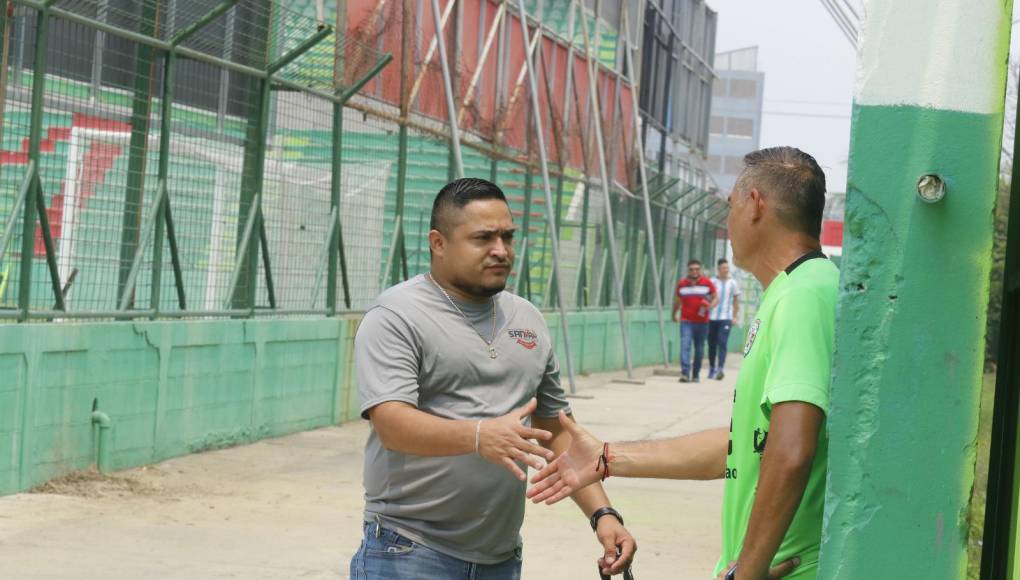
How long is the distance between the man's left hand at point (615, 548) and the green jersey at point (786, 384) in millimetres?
810

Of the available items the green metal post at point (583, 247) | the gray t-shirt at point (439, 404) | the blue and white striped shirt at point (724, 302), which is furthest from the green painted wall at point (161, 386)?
the blue and white striped shirt at point (724, 302)

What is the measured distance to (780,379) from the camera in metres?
3.34

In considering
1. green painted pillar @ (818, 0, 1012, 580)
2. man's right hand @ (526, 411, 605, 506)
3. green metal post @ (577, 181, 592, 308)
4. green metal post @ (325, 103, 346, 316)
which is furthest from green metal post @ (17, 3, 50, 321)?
green metal post @ (577, 181, 592, 308)

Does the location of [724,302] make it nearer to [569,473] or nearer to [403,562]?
[569,473]

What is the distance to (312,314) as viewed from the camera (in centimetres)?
1473

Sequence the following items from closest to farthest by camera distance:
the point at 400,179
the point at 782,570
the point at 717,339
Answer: the point at 782,570 → the point at 400,179 → the point at 717,339

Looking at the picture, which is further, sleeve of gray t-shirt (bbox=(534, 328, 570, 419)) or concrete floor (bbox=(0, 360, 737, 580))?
concrete floor (bbox=(0, 360, 737, 580))

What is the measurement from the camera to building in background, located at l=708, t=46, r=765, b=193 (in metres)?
144

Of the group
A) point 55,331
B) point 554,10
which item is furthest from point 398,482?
point 554,10

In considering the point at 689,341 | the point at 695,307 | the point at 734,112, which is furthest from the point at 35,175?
the point at 734,112

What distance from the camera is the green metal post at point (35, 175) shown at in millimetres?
9875

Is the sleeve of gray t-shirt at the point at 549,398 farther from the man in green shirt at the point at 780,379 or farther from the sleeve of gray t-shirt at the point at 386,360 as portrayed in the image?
the man in green shirt at the point at 780,379

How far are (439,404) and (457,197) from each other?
0.62m

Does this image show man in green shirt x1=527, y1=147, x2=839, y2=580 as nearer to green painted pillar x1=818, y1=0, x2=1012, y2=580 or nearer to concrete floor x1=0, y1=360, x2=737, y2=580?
green painted pillar x1=818, y1=0, x2=1012, y2=580
